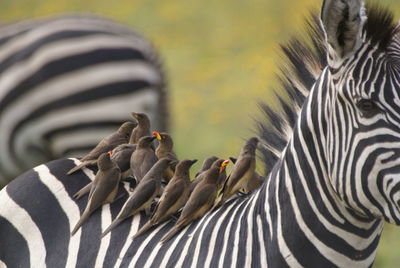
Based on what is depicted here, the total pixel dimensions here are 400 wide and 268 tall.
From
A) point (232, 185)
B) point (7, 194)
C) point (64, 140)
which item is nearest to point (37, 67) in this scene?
point (64, 140)

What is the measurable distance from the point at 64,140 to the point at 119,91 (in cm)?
85

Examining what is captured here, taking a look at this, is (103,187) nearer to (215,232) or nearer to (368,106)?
(215,232)

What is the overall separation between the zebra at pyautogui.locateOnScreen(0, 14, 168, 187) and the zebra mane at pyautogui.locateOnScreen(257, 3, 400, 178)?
21.5 ft

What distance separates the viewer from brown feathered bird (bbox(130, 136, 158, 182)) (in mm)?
5918

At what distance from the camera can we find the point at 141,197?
220 inches

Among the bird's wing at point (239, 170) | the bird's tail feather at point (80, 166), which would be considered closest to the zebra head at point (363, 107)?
the bird's wing at point (239, 170)

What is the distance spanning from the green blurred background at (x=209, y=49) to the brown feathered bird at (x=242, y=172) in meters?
13.2

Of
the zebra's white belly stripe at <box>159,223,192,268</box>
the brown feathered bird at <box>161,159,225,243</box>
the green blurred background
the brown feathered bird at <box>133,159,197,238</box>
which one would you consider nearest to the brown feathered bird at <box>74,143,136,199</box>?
the brown feathered bird at <box>133,159,197,238</box>

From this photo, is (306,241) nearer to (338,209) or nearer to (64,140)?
(338,209)

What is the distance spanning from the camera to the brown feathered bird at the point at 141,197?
5.59 metres

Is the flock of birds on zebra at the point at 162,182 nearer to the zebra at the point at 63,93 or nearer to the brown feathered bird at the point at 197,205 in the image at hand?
the brown feathered bird at the point at 197,205

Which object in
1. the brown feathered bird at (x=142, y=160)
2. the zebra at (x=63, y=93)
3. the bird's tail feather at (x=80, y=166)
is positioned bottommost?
the zebra at (x=63, y=93)

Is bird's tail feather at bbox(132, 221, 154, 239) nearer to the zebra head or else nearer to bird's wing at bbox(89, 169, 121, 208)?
bird's wing at bbox(89, 169, 121, 208)

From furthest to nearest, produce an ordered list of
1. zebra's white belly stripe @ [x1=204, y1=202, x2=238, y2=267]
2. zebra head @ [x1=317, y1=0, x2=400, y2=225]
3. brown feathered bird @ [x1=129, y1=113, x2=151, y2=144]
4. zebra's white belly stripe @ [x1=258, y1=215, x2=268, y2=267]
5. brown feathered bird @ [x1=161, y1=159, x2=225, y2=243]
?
brown feathered bird @ [x1=129, y1=113, x2=151, y2=144]
brown feathered bird @ [x1=161, y1=159, x2=225, y2=243]
zebra's white belly stripe @ [x1=204, y1=202, x2=238, y2=267]
zebra's white belly stripe @ [x1=258, y1=215, x2=268, y2=267]
zebra head @ [x1=317, y1=0, x2=400, y2=225]
